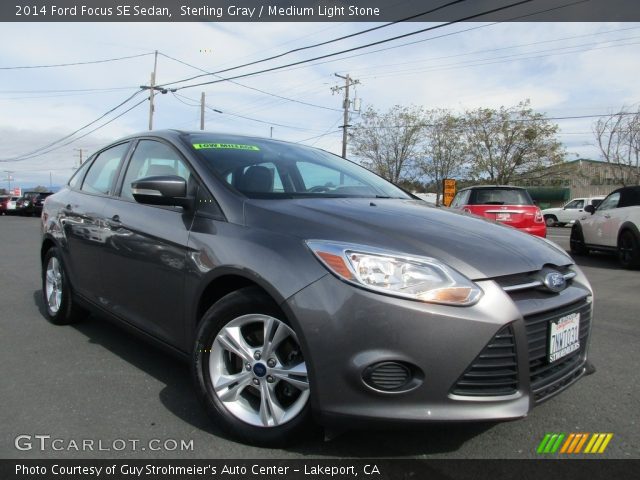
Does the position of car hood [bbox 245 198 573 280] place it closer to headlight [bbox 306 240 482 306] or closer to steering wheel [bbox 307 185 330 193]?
headlight [bbox 306 240 482 306]

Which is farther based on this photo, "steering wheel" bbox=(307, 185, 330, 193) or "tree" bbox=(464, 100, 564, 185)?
"tree" bbox=(464, 100, 564, 185)

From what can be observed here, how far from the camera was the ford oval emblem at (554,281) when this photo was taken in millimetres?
2297

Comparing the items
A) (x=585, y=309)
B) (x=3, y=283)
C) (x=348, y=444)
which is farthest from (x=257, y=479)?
(x=3, y=283)

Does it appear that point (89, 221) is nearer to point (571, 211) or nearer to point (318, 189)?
point (318, 189)

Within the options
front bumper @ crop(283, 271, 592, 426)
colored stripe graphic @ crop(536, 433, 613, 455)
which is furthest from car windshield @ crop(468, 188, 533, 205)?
front bumper @ crop(283, 271, 592, 426)

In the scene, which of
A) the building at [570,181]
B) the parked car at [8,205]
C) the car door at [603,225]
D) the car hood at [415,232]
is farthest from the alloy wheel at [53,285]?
the building at [570,181]

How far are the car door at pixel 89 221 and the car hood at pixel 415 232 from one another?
1684mm

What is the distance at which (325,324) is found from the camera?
2074 millimetres

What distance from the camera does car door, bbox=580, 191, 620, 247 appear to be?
30.6ft

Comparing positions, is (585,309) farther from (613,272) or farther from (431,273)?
(613,272)

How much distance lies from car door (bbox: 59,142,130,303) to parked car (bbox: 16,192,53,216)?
2907 centimetres

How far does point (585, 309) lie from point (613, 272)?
22.4ft

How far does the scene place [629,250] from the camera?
8.62m

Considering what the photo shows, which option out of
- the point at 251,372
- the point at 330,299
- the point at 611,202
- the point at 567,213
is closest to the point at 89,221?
the point at 251,372
